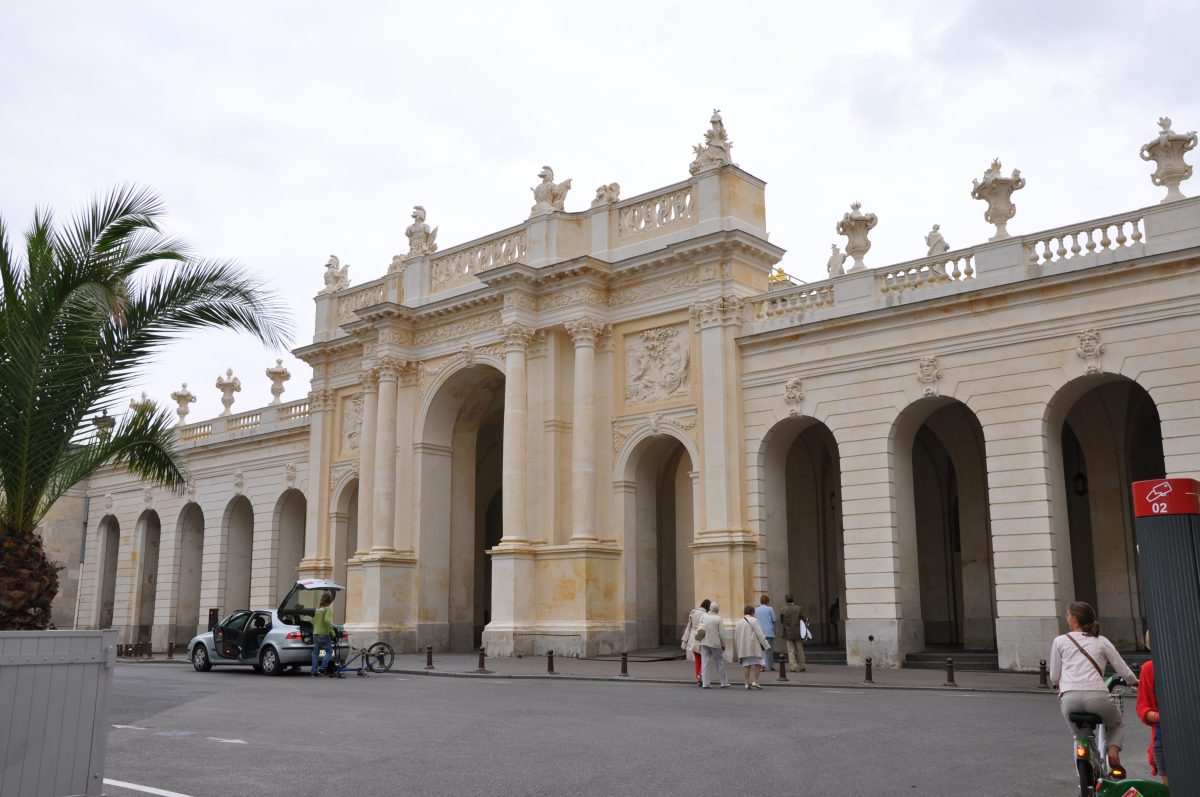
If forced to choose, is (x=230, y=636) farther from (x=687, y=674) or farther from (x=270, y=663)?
(x=687, y=674)

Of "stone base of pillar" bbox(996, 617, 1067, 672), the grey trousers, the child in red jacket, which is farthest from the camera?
"stone base of pillar" bbox(996, 617, 1067, 672)

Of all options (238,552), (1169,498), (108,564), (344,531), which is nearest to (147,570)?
(108,564)

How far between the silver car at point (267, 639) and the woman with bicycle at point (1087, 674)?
18144mm

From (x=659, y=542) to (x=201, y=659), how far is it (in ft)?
44.0

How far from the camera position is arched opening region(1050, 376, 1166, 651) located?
22933 mm

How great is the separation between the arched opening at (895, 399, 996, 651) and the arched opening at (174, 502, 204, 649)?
29109mm

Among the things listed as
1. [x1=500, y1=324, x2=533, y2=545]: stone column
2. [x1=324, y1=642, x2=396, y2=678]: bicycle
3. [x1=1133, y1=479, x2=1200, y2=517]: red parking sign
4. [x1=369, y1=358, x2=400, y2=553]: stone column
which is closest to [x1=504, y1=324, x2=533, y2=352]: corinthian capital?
[x1=500, y1=324, x2=533, y2=545]: stone column

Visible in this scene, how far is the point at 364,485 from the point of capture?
3341cm

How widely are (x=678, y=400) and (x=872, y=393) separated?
535 centimetres

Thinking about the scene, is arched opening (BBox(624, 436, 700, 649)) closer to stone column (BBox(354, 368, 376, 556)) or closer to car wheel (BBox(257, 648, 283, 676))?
stone column (BBox(354, 368, 376, 556))

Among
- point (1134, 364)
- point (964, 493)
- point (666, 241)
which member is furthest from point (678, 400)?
point (1134, 364)

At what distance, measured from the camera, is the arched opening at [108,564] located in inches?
1935

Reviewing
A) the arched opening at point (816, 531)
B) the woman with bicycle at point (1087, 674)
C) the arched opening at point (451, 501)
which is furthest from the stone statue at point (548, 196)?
the woman with bicycle at point (1087, 674)

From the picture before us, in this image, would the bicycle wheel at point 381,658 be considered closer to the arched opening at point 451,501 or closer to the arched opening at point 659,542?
the arched opening at point 659,542
